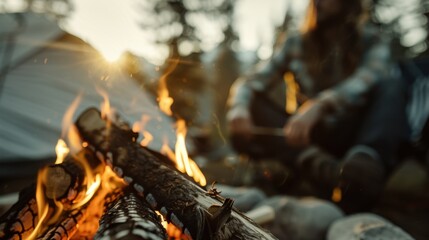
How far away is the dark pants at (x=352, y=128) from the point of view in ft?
8.95

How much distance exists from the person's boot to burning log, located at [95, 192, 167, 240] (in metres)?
1.69

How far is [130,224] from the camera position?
35.9 inches

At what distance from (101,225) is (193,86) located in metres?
10.1

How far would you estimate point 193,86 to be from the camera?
1095 centimetres

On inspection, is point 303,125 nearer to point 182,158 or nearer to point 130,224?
point 182,158

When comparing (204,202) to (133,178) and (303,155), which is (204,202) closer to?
(133,178)

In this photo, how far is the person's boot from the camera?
2307 mm

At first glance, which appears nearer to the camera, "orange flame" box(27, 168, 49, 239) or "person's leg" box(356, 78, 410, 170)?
"orange flame" box(27, 168, 49, 239)

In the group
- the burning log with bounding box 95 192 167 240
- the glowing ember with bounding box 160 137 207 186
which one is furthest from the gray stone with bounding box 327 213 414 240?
the burning log with bounding box 95 192 167 240

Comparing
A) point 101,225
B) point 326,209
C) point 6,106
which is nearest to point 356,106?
point 326,209

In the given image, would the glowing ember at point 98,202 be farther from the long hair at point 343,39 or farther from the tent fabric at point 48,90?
the long hair at point 343,39

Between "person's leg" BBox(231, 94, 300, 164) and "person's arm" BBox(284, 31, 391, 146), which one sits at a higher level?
"person's arm" BBox(284, 31, 391, 146)

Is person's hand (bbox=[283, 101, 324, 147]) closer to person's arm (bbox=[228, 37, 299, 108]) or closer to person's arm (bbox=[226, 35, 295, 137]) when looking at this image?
person's arm (bbox=[226, 35, 295, 137])

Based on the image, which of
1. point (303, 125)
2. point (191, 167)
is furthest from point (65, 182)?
point (303, 125)
